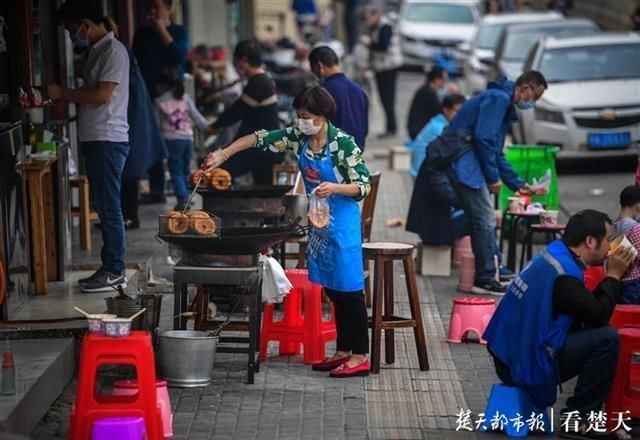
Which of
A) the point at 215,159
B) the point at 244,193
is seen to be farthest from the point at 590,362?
the point at 244,193

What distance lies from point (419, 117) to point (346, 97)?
7904 millimetres

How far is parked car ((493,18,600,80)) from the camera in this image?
74.7 ft

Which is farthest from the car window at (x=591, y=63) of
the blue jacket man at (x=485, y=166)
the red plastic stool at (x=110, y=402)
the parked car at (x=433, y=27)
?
the parked car at (x=433, y=27)

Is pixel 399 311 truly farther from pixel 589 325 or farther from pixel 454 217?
pixel 589 325

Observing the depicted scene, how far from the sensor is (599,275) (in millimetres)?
9367

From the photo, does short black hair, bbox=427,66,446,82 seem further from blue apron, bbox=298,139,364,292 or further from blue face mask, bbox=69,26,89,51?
blue apron, bbox=298,139,364,292

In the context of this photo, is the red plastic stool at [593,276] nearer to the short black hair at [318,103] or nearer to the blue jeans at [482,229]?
the short black hair at [318,103]

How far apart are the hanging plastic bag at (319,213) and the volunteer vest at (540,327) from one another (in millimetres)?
1434

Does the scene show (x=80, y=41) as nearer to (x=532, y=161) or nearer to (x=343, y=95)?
(x=343, y=95)

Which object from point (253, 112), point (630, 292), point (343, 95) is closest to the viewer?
point (630, 292)

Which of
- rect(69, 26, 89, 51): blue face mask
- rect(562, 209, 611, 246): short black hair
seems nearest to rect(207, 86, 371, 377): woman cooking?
rect(562, 209, 611, 246): short black hair

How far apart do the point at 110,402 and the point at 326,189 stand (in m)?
1.84

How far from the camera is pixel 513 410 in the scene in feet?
25.3

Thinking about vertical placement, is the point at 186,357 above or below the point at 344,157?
below
